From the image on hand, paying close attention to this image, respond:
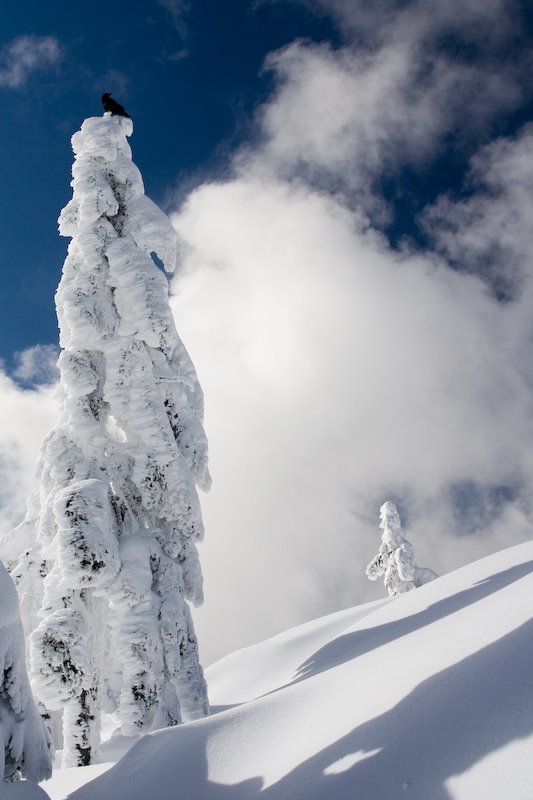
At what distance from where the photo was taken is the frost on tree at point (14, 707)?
5062 mm

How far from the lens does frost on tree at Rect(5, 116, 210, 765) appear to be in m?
8.94

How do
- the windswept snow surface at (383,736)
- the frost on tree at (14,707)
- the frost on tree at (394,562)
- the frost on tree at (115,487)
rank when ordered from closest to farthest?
the windswept snow surface at (383,736) → the frost on tree at (14,707) → the frost on tree at (115,487) → the frost on tree at (394,562)

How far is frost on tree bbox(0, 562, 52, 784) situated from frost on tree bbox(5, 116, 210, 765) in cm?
352

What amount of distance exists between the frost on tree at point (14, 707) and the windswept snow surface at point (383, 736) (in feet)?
Result: 2.66

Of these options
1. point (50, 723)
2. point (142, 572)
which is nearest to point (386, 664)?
point (142, 572)

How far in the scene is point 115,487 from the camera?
423 inches

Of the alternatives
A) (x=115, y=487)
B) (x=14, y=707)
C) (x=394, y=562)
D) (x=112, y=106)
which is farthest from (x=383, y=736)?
(x=394, y=562)

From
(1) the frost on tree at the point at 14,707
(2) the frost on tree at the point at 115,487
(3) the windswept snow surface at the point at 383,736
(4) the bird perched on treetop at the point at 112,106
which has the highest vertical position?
(4) the bird perched on treetop at the point at 112,106

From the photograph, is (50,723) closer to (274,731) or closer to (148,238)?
(274,731)

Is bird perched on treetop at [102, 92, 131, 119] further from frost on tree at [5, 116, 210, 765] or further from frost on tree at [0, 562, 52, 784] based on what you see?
frost on tree at [0, 562, 52, 784]

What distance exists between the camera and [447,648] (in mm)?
5281

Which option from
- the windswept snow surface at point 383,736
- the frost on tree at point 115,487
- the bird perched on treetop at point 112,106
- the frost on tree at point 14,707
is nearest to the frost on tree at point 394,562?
the frost on tree at point 115,487

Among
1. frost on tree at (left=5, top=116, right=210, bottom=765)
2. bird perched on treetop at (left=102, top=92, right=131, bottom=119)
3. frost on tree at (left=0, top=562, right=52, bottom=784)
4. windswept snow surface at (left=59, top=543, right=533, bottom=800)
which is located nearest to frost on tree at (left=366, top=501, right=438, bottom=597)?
frost on tree at (left=5, top=116, right=210, bottom=765)

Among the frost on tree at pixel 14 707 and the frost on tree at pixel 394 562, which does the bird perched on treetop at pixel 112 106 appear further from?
the frost on tree at pixel 394 562
